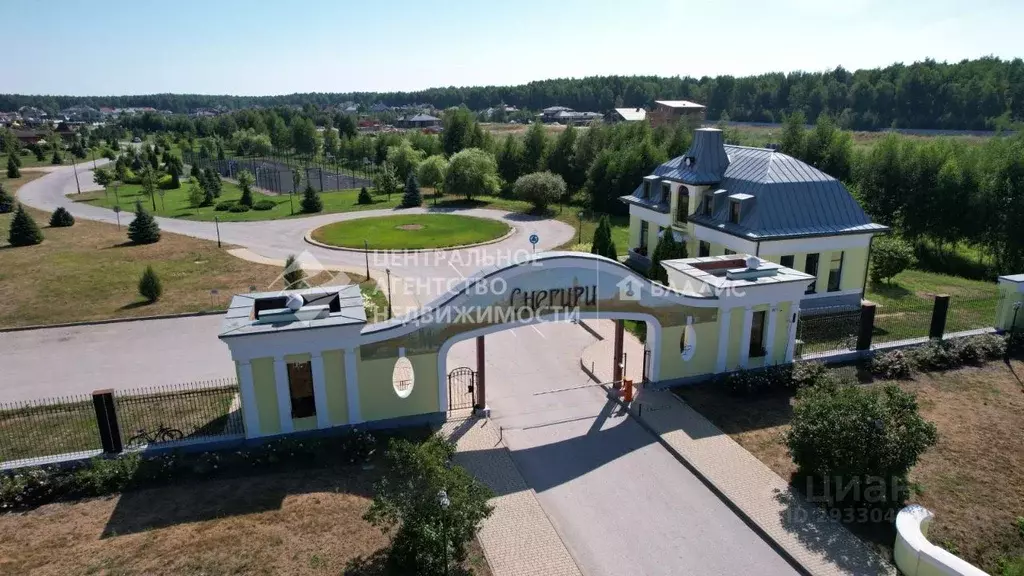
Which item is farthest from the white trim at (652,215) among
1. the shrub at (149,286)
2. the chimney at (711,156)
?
the shrub at (149,286)

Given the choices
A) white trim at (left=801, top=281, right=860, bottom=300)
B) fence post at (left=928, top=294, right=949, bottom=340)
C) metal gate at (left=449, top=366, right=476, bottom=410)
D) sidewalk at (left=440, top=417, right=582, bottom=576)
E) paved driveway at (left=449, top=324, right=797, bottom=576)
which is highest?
fence post at (left=928, top=294, right=949, bottom=340)

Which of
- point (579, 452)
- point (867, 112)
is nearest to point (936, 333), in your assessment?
point (579, 452)

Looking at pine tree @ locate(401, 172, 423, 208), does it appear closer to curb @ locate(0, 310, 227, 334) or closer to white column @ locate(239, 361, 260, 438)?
curb @ locate(0, 310, 227, 334)

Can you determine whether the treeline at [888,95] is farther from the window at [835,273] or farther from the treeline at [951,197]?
the window at [835,273]

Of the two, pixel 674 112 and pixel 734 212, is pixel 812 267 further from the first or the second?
pixel 674 112

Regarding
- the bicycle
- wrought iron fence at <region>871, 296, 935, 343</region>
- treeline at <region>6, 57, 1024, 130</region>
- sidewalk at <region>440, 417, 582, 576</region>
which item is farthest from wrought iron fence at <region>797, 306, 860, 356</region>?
treeline at <region>6, 57, 1024, 130</region>
